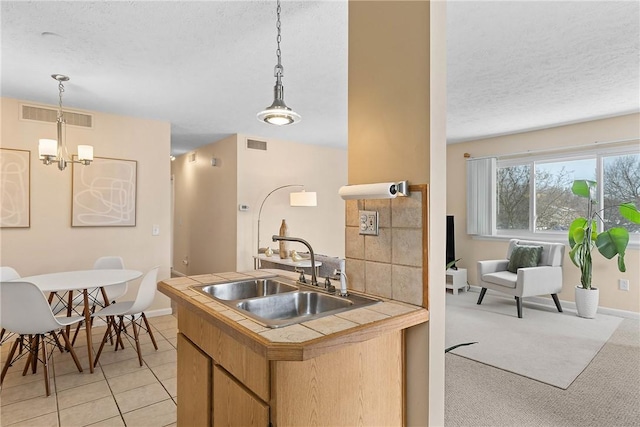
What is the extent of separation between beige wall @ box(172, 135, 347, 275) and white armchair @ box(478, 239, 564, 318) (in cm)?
269

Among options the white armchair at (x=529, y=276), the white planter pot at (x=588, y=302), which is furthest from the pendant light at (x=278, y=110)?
the white planter pot at (x=588, y=302)

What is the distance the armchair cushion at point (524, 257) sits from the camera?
4.61 meters

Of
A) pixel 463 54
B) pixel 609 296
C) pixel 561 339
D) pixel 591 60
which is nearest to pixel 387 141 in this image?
pixel 463 54

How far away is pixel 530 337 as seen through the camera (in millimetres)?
3594

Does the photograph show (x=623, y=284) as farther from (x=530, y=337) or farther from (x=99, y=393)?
(x=99, y=393)

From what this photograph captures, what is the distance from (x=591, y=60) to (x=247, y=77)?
2765mm

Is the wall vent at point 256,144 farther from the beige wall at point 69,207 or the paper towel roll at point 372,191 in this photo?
the paper towel roll at point 372,191

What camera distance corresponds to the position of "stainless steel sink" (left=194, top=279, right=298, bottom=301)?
6.14 feet

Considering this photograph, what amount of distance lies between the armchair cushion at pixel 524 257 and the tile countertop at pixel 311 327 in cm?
393

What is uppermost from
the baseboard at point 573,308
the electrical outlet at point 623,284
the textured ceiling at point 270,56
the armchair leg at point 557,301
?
the textured ceiling at point 270,56

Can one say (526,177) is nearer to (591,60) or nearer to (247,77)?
(591,60)

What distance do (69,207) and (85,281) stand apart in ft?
4.88

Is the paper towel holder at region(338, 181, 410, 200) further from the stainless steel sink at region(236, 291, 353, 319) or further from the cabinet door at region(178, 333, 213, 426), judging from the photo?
the cabinet door at region(178, 333, 213, 426)

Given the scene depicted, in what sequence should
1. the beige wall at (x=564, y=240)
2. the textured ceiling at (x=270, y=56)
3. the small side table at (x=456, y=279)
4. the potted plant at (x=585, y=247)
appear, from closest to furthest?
1. the textured ceiling at (x=270, y=56)
2. the potted plant at (x=585, y=247)
3. the beige wall at (x=564, y=240)
4. the small side table at (x=456, y=279)
